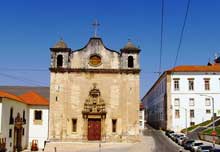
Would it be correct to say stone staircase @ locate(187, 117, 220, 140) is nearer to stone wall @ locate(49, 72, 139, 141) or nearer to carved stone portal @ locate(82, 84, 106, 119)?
stone wall @ locate(49, 72, 139, 141)

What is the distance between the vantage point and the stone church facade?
42219 millimetres

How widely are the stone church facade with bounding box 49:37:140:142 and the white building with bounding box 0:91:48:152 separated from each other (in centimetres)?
149

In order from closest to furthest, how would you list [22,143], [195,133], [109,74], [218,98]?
1. [22,143]
2. [109,74]
3. [195,133]
4. [218,98]

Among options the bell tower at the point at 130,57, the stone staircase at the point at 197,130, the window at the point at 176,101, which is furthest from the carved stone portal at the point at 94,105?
the window at the point at 176,101

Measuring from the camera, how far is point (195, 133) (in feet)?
186

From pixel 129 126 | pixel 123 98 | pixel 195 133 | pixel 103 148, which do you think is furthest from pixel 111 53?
pixel 195 133

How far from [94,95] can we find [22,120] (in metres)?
8.77

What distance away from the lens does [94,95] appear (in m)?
42.6

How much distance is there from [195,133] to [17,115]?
99.6 feet

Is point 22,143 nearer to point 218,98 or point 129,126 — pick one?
point 129,126

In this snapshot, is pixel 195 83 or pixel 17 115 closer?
pixel 17 115

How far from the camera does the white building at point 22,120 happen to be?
111 ft

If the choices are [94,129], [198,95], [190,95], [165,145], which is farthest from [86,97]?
[198,95]

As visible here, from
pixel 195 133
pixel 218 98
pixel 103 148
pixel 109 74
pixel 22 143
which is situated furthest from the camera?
pixel 218 98
